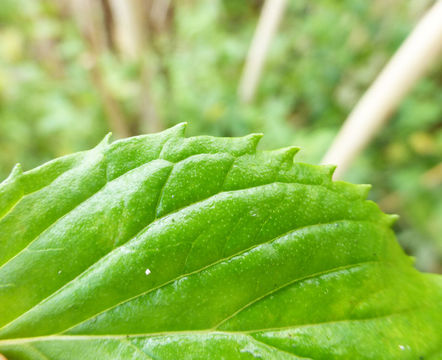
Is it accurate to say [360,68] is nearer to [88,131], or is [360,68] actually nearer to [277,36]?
[277,36]

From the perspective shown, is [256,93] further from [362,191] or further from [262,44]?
[362,191]

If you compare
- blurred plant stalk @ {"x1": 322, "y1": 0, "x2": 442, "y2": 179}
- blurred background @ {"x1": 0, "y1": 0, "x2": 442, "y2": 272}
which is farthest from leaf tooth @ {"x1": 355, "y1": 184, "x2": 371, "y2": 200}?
blurred background @ {"x1": 0, "y1": 0, "x2": 442, "y2": 272}

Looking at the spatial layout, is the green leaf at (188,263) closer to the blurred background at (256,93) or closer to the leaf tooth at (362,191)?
Answer: the leaf tooth at (362,191)

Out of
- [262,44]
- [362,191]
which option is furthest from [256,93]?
[362,191]

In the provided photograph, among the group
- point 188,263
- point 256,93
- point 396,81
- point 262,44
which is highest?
point 256,93

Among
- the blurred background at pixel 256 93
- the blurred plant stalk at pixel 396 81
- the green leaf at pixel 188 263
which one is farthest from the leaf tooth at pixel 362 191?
the blurred background at pixel 256 93

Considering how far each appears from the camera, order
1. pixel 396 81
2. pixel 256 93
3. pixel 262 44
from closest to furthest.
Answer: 1. pixel 396 81
2. pixel 262 44
3. pixel 256 93

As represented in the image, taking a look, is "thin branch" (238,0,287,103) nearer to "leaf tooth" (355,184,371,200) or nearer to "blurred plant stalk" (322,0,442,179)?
"blurred plant stalk" (322,0,442,179)
